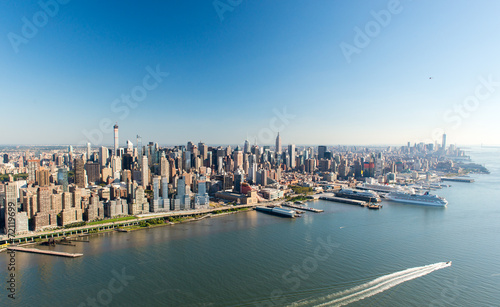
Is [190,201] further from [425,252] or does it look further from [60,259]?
[425,252]

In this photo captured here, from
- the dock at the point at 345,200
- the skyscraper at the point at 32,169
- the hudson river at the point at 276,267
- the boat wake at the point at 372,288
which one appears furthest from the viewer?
the skyscraper at the point at 32,169

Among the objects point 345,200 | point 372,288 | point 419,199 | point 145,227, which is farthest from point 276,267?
point 419,199

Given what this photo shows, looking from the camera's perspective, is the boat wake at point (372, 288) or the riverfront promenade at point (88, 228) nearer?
the boat wake at point (372, 288)

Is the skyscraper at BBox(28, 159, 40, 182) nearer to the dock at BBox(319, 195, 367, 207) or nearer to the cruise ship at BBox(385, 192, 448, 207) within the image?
the dock at BBox(319, 195, 367, 207)

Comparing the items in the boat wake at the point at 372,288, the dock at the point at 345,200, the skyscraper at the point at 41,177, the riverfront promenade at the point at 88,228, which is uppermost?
the skyscraper at the point at 41,177

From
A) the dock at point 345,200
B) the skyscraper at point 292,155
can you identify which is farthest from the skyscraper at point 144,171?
the skyscraper at point 292,155

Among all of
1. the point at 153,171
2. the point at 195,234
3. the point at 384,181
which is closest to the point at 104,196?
the point at 195,234

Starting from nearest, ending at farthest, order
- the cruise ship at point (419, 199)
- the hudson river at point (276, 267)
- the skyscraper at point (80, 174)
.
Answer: the hudson river at point (276, 267) → the cruise ship at point (419, 199) → the skyscraper at point (80, 174)

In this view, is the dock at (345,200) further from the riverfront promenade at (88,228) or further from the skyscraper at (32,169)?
the skyscraper at (32,169)
